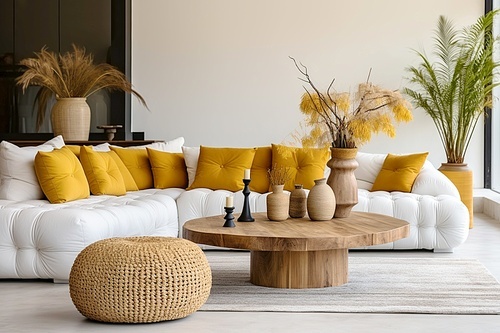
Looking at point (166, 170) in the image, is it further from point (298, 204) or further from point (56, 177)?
point (298, 204)

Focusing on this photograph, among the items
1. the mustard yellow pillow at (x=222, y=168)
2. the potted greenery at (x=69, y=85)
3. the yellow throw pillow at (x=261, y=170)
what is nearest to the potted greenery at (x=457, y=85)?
the yellow throw pillow at (x=261, y=170)

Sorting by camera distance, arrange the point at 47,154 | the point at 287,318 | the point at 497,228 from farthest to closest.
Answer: the point at 497,228, the point at 47,154, the point at 287,318

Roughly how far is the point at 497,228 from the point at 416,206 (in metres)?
1.81

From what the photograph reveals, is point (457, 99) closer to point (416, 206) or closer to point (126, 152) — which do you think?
point (416, 206)

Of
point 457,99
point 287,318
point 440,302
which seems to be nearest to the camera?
point 287,318

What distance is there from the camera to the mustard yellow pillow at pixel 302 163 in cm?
723

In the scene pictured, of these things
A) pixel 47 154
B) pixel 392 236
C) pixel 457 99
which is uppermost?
pixel 457 99

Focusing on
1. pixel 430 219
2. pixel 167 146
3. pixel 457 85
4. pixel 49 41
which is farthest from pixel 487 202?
pixel 49 41

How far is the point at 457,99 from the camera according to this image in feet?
29.1

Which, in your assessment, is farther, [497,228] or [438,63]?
[438,63]

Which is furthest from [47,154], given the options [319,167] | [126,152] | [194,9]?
[194,9]

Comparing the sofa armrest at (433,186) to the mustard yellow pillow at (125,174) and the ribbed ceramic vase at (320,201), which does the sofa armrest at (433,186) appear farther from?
the mustard yellow pillow at (125,174)

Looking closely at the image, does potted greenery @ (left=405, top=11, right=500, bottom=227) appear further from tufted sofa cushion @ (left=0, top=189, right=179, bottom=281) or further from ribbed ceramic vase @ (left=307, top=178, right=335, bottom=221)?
tufted sofa cushion @ (left=0, top=189, right=179, bottom=281)

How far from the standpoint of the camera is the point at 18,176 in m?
6.44
